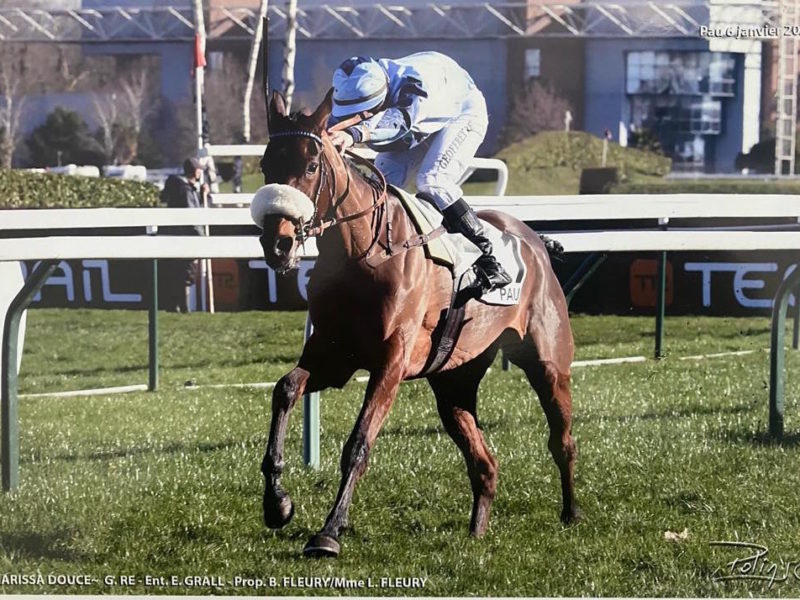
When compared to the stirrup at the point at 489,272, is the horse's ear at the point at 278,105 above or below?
above

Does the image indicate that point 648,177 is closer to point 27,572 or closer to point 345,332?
point 345,332

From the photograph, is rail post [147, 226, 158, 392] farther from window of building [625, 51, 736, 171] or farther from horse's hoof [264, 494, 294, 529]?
window of building [625, 51, 736, 171]

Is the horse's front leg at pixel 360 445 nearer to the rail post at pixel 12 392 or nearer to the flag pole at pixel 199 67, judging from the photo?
the flag pole at pixel 199 67

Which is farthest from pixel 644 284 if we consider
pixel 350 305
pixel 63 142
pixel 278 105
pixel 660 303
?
pixel 63 142

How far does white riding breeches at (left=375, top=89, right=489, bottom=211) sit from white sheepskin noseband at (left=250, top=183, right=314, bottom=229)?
2.02ft

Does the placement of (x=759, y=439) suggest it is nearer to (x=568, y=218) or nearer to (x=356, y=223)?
(x=568, y=218)

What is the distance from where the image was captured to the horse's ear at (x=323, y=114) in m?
3.80

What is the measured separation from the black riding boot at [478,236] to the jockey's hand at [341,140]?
410mm

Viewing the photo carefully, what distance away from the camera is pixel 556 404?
14.8 ft

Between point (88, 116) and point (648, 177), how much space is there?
203 cm

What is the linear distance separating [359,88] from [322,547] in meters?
1.46

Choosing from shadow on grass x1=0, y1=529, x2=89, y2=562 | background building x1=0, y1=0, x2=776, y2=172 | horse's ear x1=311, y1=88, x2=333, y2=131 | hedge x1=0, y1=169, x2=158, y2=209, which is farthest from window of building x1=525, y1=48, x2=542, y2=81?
shadow on grass x1=0, y1=529, x2=89, y2=562

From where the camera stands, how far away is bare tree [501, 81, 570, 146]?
4.48m

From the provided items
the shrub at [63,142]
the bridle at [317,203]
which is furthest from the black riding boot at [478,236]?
the shrub at [63,142]
